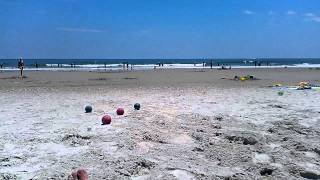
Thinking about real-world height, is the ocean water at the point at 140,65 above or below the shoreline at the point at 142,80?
above

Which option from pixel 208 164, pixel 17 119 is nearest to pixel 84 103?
pixel 17 119

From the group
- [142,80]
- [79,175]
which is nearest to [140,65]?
[142,80]

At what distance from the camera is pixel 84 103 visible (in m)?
13.7

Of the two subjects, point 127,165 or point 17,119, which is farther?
point 17,119

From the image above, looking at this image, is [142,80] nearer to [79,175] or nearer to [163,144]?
[163,144]

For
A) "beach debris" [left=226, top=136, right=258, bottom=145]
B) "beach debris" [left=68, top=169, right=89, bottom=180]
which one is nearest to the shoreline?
"beach debris" [left=226, top=136, right=258, bottom=145]

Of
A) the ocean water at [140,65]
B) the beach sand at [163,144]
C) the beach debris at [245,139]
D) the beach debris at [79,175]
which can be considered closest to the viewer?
the beach debris at [79,175]

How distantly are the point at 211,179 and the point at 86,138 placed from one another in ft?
9.54

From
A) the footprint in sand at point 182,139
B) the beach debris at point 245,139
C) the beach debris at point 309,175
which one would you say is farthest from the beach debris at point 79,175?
the beach debris at point 245,139

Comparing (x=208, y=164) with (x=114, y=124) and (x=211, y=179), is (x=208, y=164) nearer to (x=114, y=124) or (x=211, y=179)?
(x=211, y=179)

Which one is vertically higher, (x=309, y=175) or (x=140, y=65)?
(x=140, y=65)

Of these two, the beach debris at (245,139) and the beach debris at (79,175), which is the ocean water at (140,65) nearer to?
the beach debris at (245,139)

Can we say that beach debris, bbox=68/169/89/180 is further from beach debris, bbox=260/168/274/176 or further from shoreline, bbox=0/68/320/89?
shoreline, bbox=0/68/320/89

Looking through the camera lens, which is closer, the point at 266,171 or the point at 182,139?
the point at 266,171
